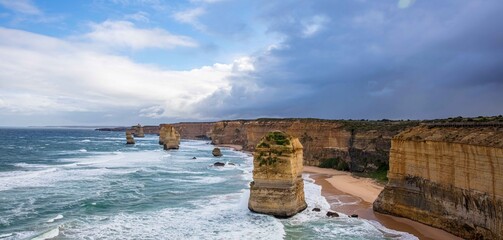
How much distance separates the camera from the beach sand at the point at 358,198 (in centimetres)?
2103

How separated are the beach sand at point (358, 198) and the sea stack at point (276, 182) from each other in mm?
4774

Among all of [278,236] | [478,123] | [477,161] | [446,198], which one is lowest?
[278,236]

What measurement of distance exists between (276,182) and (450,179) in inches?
371

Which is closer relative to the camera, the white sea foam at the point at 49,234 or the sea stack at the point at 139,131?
the white sea foam at the point at 49,234

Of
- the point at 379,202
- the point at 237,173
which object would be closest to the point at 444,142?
the point at 379,202

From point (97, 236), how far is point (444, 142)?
1867cm

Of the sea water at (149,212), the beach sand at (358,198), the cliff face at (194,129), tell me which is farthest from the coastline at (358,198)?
the cliff face at (194,129)

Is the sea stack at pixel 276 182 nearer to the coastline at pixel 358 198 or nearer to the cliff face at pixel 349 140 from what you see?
the coastline at pixel 358 198

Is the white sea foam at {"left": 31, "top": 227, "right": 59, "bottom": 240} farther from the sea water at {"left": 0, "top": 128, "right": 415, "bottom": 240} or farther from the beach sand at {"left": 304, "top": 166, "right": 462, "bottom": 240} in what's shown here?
the beach sand at {"left": 304, "top": 166, "right": 462, "bottom": 240}

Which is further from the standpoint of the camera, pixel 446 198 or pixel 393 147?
pixel 393 147

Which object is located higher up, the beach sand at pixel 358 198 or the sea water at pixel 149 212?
the sea water at pixel 149 212

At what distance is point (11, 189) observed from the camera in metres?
32.0

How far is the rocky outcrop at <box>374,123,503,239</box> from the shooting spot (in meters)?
17.4

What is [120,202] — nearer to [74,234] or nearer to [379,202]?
[74,234]
